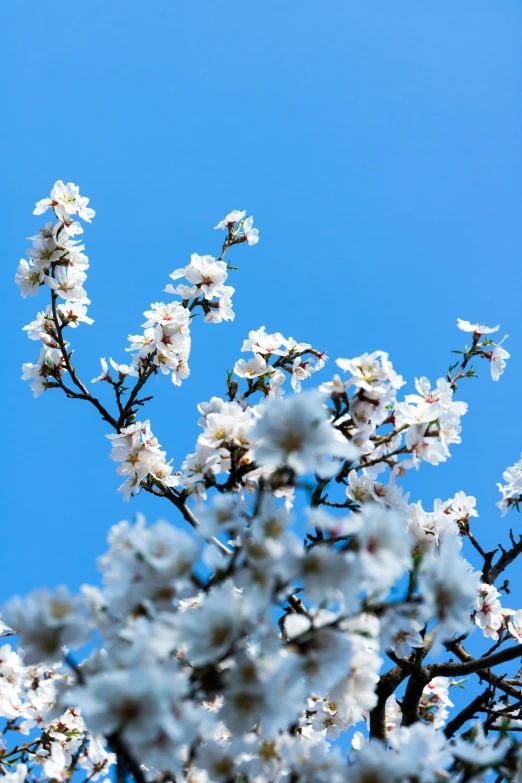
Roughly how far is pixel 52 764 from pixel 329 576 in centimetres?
126

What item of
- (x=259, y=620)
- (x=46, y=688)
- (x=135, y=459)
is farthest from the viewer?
(x=135, y=459)

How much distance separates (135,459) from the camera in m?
3.96

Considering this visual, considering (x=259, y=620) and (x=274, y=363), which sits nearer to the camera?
(x=259, y=620)

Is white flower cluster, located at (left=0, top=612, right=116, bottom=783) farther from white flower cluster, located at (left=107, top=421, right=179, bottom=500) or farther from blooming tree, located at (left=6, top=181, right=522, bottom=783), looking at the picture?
white flower cluster, located at (left=107, top=421, right=179, bottom=500)

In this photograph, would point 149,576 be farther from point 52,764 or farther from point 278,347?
point 278,347

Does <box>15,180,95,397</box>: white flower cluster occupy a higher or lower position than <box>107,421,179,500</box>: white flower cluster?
higher

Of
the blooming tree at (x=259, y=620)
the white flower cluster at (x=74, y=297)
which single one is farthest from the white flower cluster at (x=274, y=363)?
the blooming tree at (x=259, y=620)

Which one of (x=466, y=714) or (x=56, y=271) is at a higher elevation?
(x=56, y=271)

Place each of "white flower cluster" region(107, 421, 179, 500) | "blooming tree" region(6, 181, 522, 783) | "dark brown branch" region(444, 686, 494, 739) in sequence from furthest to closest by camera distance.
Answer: "white flower cluster" region(107, 421, 179, 500), "dark brown branch" region(444, 686, 494, 739), "blooming tree" region(6, 181, 522, 783)

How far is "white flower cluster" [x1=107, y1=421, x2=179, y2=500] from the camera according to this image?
155 inches

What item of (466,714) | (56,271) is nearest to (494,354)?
(466,714)

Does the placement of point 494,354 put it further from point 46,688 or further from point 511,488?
point 46,688

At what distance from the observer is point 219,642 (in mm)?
1520

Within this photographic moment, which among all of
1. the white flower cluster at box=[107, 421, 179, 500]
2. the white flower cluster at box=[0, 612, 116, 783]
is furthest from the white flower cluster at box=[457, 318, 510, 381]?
the white flower cluster at box=[0, 612, 116, 783]
